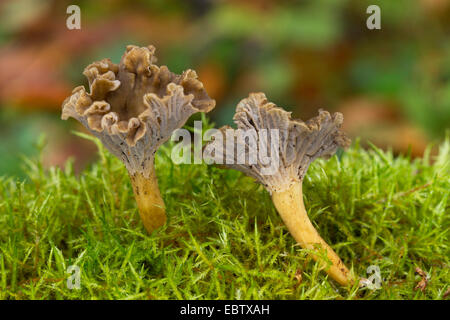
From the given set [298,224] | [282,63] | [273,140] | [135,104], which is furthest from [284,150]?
[282,63]

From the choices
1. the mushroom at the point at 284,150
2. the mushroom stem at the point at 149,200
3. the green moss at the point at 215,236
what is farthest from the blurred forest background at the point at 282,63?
the mushroom at the point at 284,150

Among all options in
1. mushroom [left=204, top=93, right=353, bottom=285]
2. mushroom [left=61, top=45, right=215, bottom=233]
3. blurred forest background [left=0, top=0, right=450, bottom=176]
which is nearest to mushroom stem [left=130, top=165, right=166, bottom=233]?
mushroom [left=61, top=45, right=215, bottom=233]

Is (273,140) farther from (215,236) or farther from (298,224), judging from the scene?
(215,236)

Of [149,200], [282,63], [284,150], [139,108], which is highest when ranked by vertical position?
[282,63]

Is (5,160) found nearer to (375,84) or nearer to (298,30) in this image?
(298,30)

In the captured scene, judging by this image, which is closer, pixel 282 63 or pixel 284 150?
pixel 284 150

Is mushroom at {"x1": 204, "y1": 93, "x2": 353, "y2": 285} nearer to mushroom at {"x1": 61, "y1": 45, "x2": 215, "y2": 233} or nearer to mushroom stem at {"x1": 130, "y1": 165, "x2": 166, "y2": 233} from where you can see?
mushroom at {"x1": 61, "y1": 45, "x2": 215, "y2": 233}
